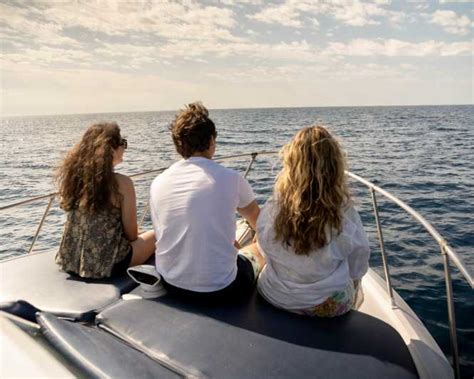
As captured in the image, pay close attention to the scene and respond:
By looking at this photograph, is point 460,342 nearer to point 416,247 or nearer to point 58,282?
point 416,247

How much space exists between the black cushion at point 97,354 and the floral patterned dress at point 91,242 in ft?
2.63

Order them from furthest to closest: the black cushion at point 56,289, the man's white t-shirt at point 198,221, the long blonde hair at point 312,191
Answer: the black cushion at point 56,289
the man's white t-shirt at point 198,221
the long blonde hair at point 312,191

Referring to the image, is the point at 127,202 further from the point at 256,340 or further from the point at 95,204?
the point at 256,340

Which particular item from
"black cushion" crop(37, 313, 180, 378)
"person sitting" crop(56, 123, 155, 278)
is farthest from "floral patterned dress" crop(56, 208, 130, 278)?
"black cushion" crop(37, 313, 180, 378)

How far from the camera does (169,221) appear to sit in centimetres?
225

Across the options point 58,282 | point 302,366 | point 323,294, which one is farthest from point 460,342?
point 58,282

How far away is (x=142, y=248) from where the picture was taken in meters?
2.89

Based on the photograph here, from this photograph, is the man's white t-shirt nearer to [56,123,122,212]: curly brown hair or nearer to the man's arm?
the man's arm

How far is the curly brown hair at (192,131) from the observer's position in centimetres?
234

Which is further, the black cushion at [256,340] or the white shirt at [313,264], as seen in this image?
the white shirt at [313,264]

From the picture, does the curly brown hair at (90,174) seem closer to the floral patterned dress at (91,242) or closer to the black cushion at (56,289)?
the floral patterned dress at (91,242)

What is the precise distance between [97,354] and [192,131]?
1236mm

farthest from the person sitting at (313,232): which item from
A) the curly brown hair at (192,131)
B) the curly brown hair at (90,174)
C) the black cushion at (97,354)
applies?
the curly brown hair at (90,174)

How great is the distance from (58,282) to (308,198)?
1.68 metres
